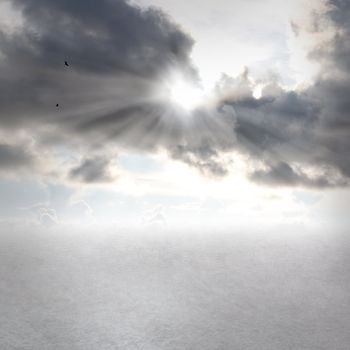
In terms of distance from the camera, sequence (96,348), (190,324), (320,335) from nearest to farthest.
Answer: (96,348)
(320,335)
(190,324)

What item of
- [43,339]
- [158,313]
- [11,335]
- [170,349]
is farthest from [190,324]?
[11,335]

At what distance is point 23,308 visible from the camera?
19800 cm

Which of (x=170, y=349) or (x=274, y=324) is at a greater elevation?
(x=274, y=324)

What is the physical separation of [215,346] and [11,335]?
8520cm

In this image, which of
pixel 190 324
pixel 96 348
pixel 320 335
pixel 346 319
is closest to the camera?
pixel 96 348

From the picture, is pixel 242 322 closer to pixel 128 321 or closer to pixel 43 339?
pixel 128 321

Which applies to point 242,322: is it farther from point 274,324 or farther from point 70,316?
point 70,316

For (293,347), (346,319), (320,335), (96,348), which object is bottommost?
(96,348)

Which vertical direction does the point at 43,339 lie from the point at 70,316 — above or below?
below

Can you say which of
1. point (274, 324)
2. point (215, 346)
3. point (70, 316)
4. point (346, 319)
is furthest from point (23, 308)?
point (346, 319)

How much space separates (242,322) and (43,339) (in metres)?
96.4

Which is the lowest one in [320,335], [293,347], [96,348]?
[96,348]

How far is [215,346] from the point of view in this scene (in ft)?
472

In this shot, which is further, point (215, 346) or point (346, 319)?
point (346, 319)
